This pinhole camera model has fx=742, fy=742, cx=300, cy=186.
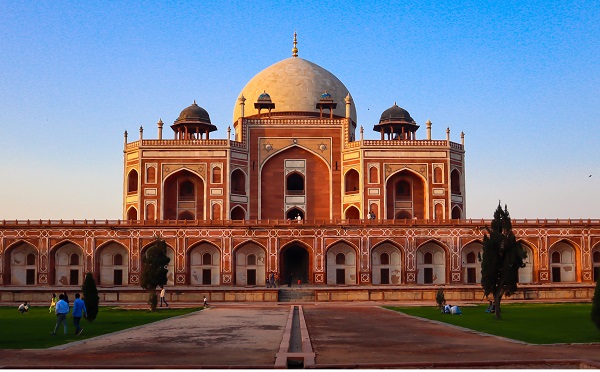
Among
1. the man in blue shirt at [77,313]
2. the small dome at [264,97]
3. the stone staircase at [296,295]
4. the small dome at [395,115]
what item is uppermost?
the small dome at [264,97]

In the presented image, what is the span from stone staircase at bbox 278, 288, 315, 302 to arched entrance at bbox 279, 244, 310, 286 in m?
6.12

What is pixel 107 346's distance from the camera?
40.2ft

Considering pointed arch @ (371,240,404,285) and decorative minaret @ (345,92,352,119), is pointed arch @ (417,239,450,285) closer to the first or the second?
pointed arch @ (371,240,404,285)

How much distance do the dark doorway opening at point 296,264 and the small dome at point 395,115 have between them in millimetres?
10149

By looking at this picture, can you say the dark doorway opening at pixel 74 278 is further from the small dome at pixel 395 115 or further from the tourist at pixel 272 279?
the small dome at pixel 395 115

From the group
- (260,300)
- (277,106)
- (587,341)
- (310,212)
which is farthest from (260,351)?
(277,106)

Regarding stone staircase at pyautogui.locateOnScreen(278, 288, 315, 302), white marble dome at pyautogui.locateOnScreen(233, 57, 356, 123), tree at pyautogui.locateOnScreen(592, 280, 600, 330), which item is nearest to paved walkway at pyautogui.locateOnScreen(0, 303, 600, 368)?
tree at pyautogui.locateOnScreen(592, 280, 600, 330)

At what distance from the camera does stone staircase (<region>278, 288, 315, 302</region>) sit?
31.4 metres

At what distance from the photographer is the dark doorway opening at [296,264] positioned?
127 ft

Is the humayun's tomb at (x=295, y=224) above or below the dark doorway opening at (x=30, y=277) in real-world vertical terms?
above

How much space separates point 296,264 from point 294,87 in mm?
12438

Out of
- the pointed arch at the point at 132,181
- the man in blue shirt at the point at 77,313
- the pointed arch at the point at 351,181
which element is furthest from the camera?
the pointed arch at the point at 132,181

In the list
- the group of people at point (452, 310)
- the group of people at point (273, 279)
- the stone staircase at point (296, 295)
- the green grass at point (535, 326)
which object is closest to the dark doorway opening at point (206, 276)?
the group of people at point (273, 279)

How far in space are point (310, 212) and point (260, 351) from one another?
103ft
